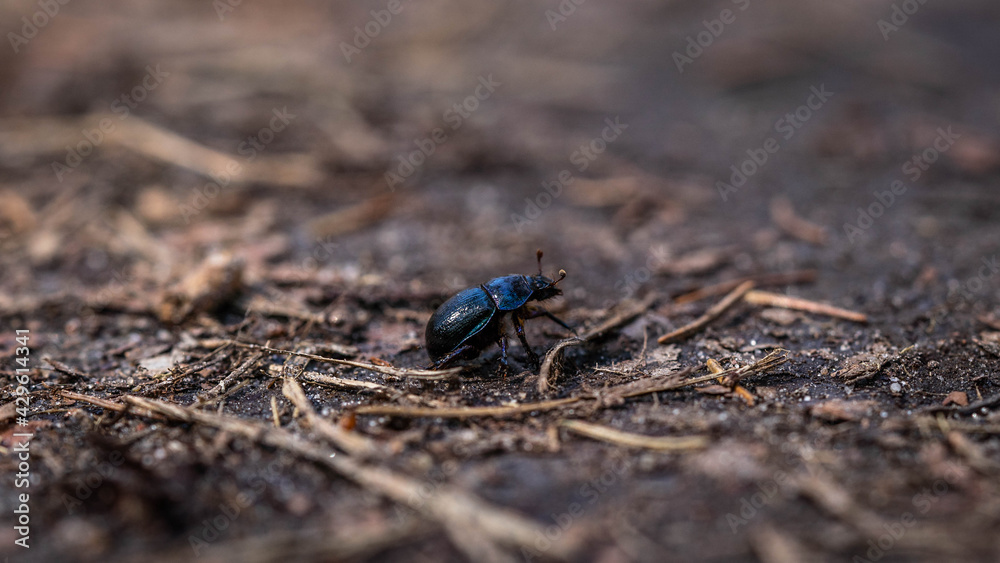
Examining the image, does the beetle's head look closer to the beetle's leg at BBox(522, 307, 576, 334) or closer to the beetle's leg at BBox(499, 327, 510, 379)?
the beetle's leg at BBox(522, 307, 576, 334)

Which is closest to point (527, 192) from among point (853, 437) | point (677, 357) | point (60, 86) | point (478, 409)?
point (677, 357)

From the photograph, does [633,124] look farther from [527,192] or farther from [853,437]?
[853,437]

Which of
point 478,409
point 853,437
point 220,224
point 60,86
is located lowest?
point 853,437
